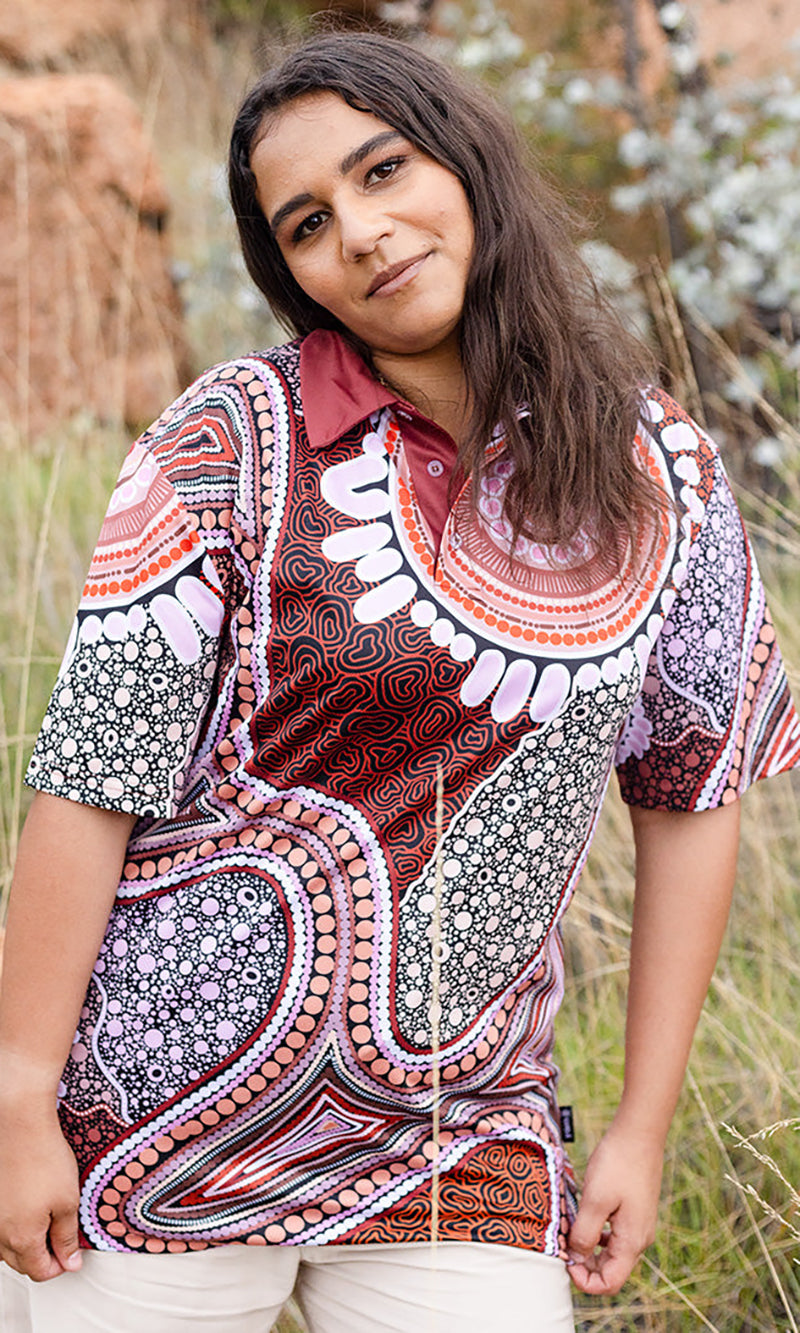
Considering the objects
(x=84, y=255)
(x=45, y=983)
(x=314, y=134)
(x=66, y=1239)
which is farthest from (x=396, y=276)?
(x=84, y=255)

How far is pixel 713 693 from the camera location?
4.85 ft

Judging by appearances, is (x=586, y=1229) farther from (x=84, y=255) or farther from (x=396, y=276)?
(x=84, y=255)

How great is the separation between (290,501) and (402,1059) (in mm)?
534

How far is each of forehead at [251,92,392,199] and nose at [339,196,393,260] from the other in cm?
4

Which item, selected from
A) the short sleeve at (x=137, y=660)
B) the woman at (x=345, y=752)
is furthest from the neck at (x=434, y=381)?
the short sleeve at (x=137, y=660)

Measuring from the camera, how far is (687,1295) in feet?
6.62

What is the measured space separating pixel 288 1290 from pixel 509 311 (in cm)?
100

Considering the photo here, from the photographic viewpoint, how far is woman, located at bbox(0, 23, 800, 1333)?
1.31 m

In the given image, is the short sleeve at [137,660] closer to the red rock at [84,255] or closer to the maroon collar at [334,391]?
the maroon collar at [334,391]

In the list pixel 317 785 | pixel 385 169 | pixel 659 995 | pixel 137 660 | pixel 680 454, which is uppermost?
pixel 385 169

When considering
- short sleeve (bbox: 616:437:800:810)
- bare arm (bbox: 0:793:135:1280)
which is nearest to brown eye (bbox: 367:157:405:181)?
short sleeve (bbox: 616:437:800:810)

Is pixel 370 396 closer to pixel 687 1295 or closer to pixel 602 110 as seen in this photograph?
pixel 687 1295

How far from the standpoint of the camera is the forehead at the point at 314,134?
1356 millimetres

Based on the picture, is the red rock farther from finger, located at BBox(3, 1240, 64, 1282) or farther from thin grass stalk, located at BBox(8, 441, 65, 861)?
finger, located at BBox(3, 1240, 64, 1282)
